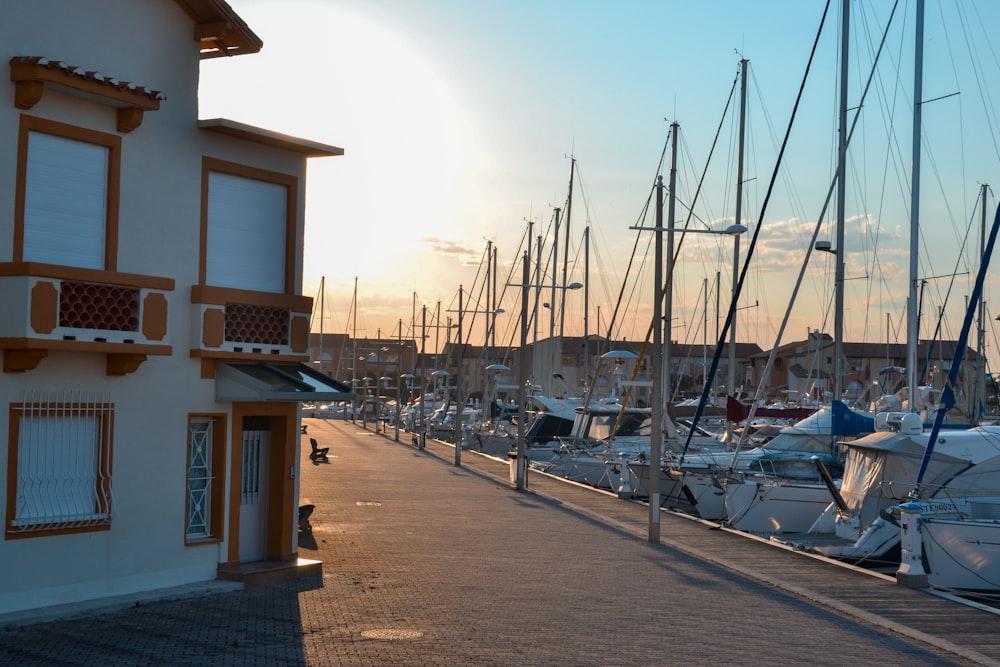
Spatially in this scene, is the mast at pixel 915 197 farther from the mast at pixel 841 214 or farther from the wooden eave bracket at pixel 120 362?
the wooden eave bracket at pixel 120 362

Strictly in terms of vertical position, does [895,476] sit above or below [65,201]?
below

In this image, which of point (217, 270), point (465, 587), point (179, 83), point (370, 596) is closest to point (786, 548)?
point (465, 587)

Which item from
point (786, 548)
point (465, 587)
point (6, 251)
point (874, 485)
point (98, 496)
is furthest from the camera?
point (874, 485)

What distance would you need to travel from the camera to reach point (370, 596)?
14.9 m

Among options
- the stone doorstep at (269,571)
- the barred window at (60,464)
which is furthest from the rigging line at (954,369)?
the barred window at (60,464)

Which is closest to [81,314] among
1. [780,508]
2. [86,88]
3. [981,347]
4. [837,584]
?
[86,88]

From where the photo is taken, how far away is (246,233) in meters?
15.9

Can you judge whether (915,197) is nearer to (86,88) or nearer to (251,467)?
(251,467)

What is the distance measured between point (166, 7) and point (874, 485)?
17436mm

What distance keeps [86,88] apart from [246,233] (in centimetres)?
332

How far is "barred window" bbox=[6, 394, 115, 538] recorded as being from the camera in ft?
42.1

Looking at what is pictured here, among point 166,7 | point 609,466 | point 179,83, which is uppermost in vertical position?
point 166,7

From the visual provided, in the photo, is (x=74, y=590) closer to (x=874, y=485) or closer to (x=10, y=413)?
(x=10, y=413)

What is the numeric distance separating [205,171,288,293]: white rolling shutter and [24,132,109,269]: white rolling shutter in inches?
72.0
